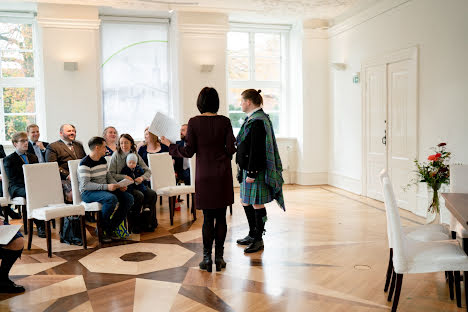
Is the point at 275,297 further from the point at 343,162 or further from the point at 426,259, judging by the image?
the point at 343,162

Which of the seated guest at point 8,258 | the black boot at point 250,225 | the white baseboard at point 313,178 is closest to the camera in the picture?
the seated guest at point 8,258

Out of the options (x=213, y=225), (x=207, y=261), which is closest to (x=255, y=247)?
(x=207, y=261)

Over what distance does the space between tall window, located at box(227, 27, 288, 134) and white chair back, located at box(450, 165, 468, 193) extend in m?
6.42

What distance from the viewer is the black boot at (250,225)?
4.96 meters

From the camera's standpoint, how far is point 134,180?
591cm

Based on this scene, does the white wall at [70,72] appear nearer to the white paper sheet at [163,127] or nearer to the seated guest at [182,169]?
the seated guest at [182,169]

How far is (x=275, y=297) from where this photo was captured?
3.68m

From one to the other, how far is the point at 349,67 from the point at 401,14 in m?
1.88

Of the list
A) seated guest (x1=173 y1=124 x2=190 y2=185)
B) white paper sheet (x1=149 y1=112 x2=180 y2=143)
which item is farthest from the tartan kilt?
seated guest (x1=173 y1=124 x2=190 y2=185)

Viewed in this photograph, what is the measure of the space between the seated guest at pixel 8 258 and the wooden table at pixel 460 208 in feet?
10.6

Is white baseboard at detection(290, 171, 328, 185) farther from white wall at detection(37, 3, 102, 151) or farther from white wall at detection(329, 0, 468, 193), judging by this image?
white wall at detection(37, 3, 102, 151)

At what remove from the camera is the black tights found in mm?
4168

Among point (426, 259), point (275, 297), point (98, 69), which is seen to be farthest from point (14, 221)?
point (426, 259)

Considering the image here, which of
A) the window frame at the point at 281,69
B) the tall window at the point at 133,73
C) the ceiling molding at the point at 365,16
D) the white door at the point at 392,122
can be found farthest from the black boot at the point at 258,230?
the window frame at the point at 281,69
